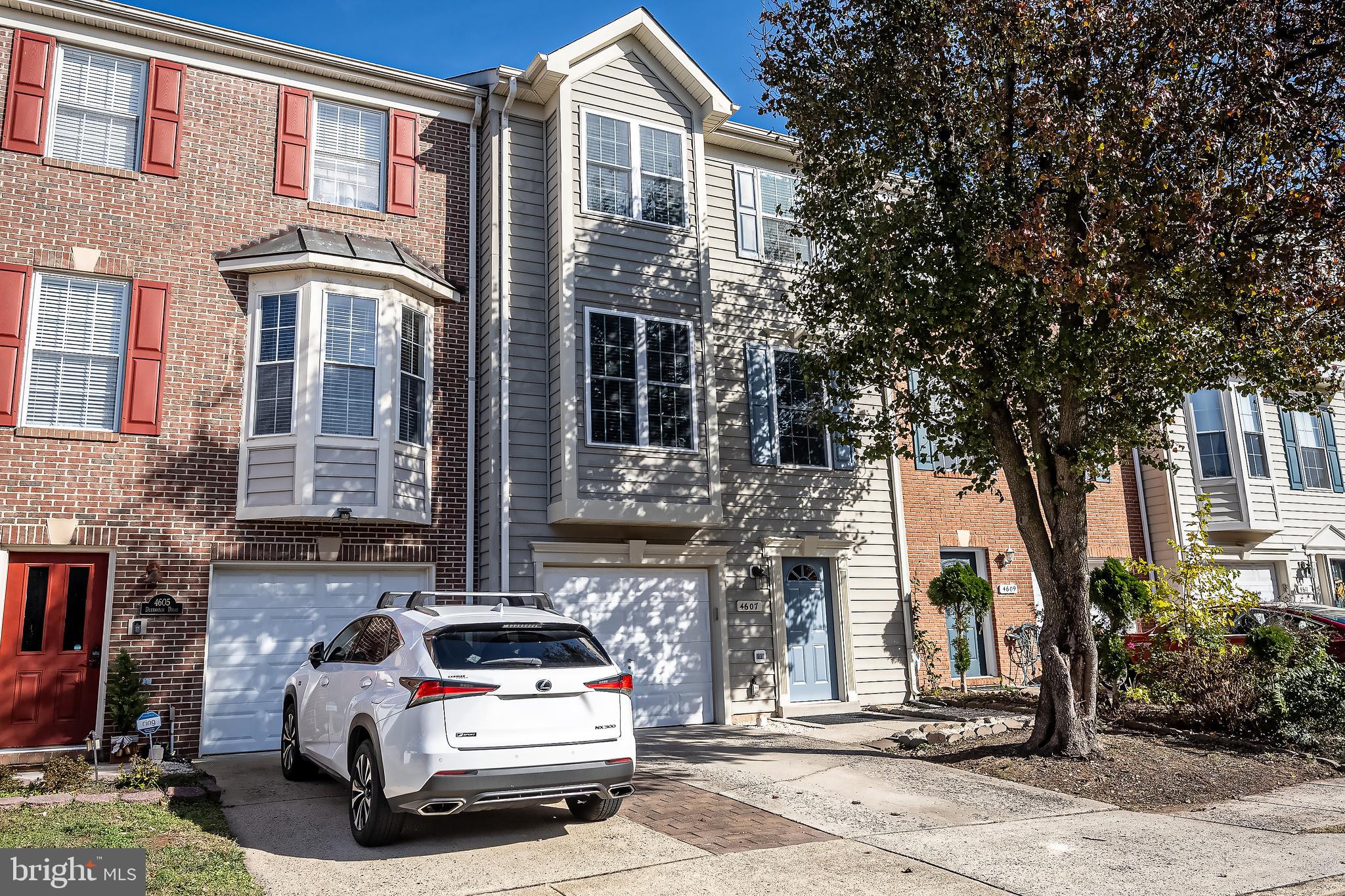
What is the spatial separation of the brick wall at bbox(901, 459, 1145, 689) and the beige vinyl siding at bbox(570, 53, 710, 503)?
15.2 ft

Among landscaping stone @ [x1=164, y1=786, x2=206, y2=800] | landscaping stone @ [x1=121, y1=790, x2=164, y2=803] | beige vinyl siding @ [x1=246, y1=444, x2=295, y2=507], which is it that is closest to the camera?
landscaping stone @ [x1=121, y1=790, x2=164, y2=803]

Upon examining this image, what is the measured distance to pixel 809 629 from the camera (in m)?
14.3

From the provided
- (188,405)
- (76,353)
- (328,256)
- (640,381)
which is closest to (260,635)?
(188,405)

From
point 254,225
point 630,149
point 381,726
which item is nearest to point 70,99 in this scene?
point 254,225

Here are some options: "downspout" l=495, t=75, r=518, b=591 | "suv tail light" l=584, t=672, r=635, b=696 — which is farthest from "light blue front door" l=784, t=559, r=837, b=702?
"suv tail light" l=584, t=672, r=635, b=696

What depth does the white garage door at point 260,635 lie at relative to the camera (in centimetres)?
1092

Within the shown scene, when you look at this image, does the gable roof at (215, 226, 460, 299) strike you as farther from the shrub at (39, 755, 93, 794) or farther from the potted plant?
the shrub at (39, 755, 93, 794)

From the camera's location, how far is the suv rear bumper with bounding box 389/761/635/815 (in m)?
5.91

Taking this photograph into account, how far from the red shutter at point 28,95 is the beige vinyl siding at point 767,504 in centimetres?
866

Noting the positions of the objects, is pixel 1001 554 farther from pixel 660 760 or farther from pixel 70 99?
pixel 70 99

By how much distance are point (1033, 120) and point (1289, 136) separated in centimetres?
230

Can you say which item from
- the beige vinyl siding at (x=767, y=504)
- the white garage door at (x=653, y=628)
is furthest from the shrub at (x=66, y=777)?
the beige vinyl siding at (x=767, y=504)

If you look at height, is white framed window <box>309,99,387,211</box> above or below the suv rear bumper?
above

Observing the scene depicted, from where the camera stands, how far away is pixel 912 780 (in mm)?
9016
